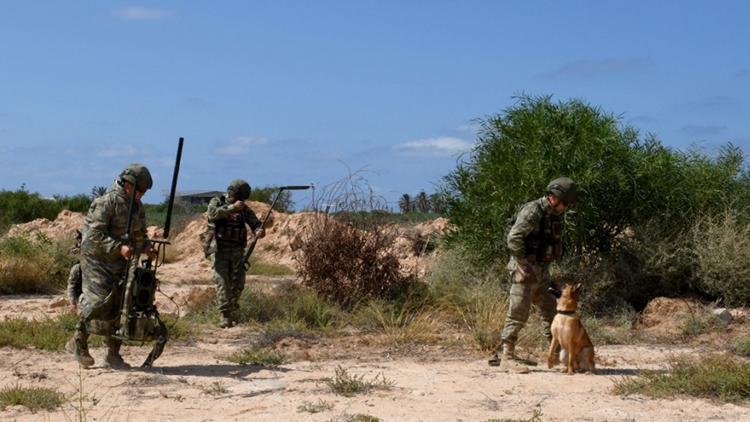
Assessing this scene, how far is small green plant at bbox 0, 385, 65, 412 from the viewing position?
748cm

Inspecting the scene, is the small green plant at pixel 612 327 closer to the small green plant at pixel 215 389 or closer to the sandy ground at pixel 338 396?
the sandy ground at pixel 338 396

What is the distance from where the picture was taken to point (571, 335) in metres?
8.98

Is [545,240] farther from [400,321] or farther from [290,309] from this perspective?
[290,309]

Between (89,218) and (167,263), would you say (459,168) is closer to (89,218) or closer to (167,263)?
(89,218)

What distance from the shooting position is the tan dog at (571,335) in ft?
29.5

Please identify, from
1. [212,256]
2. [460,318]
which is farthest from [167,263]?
[460,318]

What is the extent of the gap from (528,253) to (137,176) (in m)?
Answer: 3.53

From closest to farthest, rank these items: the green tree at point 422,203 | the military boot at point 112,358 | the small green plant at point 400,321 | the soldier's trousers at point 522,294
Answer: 1. the military boot at point 112,358
2. the soldier's trousers at point 522,294
3. the small green plant at point 400,321
4. the green tree at point 422,203

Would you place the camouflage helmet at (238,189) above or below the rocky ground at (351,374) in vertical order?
above

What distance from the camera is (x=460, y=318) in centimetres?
1240

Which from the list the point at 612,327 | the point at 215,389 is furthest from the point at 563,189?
the point at 612,327

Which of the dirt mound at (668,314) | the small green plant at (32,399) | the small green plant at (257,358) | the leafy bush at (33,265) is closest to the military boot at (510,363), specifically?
the small green plant at (257,358)

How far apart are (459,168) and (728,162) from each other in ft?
12.4

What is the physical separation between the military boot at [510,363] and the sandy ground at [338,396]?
0.11 meters
